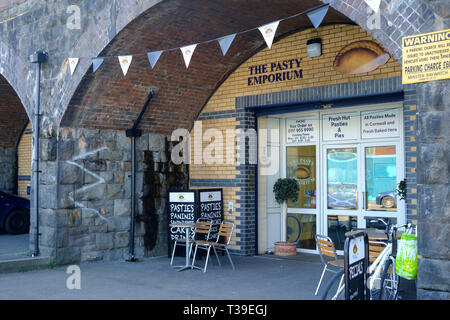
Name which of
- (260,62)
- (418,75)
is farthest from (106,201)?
(418,75)

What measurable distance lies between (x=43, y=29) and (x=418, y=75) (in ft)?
22.1

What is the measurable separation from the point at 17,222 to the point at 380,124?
8522mm

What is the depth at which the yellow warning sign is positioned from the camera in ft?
14.5

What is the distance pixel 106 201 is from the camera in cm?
885

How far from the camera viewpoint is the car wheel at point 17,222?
11.8 m

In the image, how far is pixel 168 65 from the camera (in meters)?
8.55

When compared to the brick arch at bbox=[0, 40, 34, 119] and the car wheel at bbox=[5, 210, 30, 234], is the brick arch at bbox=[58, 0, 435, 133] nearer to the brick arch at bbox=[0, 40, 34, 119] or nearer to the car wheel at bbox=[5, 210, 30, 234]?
the brick arch at bbox=[0, 40, 34, 119]

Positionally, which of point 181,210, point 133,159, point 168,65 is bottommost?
point 181,210

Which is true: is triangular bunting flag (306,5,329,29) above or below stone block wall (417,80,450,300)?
above

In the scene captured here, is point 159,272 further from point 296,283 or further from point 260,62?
point 260,62

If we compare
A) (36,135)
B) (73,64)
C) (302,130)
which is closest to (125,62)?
(73,64)

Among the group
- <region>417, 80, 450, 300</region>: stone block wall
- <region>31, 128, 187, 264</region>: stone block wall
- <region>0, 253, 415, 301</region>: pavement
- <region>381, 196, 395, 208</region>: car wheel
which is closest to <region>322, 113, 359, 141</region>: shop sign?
<region>381, 196, 395, 208</region>: car wheel

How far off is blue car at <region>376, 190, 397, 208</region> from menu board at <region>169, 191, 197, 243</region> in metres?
3.09

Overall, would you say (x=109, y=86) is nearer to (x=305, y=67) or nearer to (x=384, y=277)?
(x=305, y=67)
